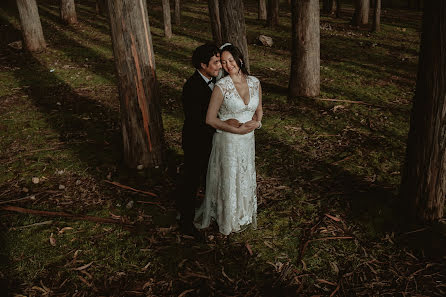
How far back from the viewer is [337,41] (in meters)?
16.5

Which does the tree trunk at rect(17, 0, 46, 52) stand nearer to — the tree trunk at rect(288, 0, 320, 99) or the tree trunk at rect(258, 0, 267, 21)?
the tree trunk at rect(288, 0, 320, 99)

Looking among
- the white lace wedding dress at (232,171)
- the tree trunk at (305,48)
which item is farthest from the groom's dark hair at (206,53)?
the tree trunk at (305,48)

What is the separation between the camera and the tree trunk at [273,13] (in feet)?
62.5

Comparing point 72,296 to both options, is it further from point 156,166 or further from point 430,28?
point 430,28

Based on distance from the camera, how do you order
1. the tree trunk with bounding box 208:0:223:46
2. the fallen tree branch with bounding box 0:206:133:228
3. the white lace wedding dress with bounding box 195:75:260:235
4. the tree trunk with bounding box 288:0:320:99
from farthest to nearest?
the tree trunk with bounding box 208:0:223:46 → the tree trunk with bounding box 288:0:320:99 → the fallen tree branch with bounding box 0:206:133:228 → the white lace wedding dress with bounding box 195:75:260:235

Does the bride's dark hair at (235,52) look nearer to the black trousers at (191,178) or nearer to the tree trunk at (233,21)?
the black trousers at (191,178)

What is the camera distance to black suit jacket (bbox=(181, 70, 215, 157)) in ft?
13.7

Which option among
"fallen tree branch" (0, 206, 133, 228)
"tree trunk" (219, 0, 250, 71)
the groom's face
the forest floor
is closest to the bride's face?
the groom's face

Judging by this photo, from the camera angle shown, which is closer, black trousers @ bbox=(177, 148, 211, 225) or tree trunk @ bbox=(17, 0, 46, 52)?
black trousers @ bbox=(177, 148, 211, 225)

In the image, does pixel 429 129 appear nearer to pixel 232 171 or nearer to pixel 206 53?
pixel 232 171

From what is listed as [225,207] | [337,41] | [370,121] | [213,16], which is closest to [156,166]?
[225,207]

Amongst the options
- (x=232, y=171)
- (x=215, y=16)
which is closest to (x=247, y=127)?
(x=232, y=171)

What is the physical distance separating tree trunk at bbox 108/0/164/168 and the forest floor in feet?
1.52

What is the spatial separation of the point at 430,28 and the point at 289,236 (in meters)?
3.14
